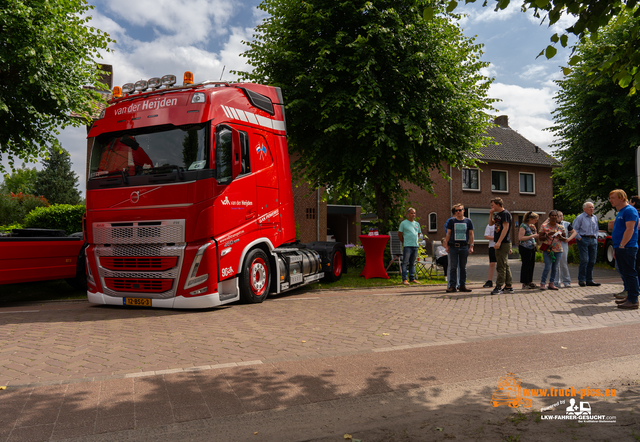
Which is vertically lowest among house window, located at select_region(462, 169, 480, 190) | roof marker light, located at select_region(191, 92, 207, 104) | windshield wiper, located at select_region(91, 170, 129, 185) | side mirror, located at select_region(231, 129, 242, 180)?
windshield wiper, located at select_region(91, 170, 129, 185)

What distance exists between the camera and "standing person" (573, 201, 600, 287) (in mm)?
11203

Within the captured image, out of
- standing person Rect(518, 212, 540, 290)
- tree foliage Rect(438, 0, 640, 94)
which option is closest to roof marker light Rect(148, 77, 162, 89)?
tree foliage Rect(438, 0, 640, 94)

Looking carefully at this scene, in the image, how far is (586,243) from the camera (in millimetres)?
11273

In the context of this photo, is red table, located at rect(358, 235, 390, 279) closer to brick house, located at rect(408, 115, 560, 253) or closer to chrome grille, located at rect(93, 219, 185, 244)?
chrome grille, located at rect(93, 219, 185, 244)

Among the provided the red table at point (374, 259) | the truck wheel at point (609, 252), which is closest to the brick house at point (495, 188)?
the truck wheel at point (609, 252)

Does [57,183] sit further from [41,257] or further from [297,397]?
[297,397]

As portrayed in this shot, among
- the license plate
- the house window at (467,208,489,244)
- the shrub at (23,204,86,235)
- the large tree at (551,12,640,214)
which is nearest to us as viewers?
the license plate

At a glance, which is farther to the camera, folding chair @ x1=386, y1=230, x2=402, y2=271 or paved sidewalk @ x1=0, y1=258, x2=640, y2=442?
folding chair @ x1=386, y1=230, x2=402, y2=271

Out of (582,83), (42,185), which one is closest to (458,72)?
(582,83)

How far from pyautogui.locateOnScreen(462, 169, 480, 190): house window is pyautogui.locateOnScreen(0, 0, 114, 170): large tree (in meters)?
24.4

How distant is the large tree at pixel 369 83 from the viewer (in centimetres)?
1288

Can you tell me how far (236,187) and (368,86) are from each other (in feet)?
20.3

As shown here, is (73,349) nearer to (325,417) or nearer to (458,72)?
(325,417)

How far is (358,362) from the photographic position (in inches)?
185
